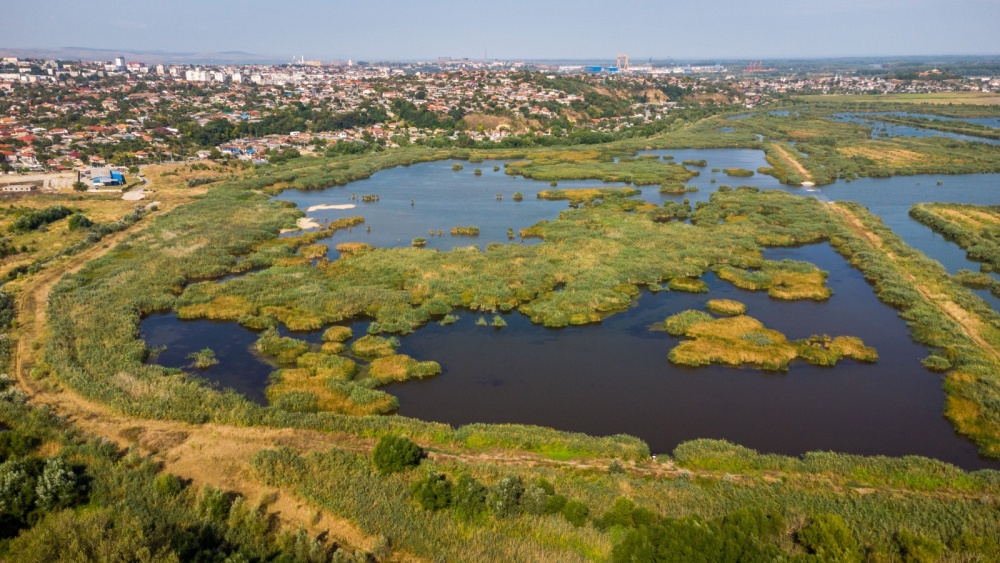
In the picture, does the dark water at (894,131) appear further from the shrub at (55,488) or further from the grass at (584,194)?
the shrub at (55,488)

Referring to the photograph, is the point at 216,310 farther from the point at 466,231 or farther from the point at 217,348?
the point at 466,231

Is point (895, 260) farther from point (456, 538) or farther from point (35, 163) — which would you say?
point (35, 163)

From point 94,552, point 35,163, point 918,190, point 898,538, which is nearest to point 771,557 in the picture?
point 898,538

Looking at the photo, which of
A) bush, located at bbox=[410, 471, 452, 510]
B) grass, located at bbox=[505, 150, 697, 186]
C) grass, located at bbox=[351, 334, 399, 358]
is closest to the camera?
bush, located at bbox=[410, 471, 452, 510]

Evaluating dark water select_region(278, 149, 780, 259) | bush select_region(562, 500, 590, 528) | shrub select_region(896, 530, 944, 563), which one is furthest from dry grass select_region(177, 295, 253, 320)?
shrub select_region(896, 530, 944, 563)

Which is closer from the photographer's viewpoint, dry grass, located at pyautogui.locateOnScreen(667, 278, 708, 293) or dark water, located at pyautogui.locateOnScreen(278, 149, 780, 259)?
dry grass, located at pyautogui.locateOnScreen(667, 278, 708, 293)

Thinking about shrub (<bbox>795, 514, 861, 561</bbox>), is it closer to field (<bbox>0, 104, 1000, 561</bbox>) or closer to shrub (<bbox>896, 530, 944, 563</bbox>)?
field (<bbox>0, 104, 1000, 561</bbox>)
